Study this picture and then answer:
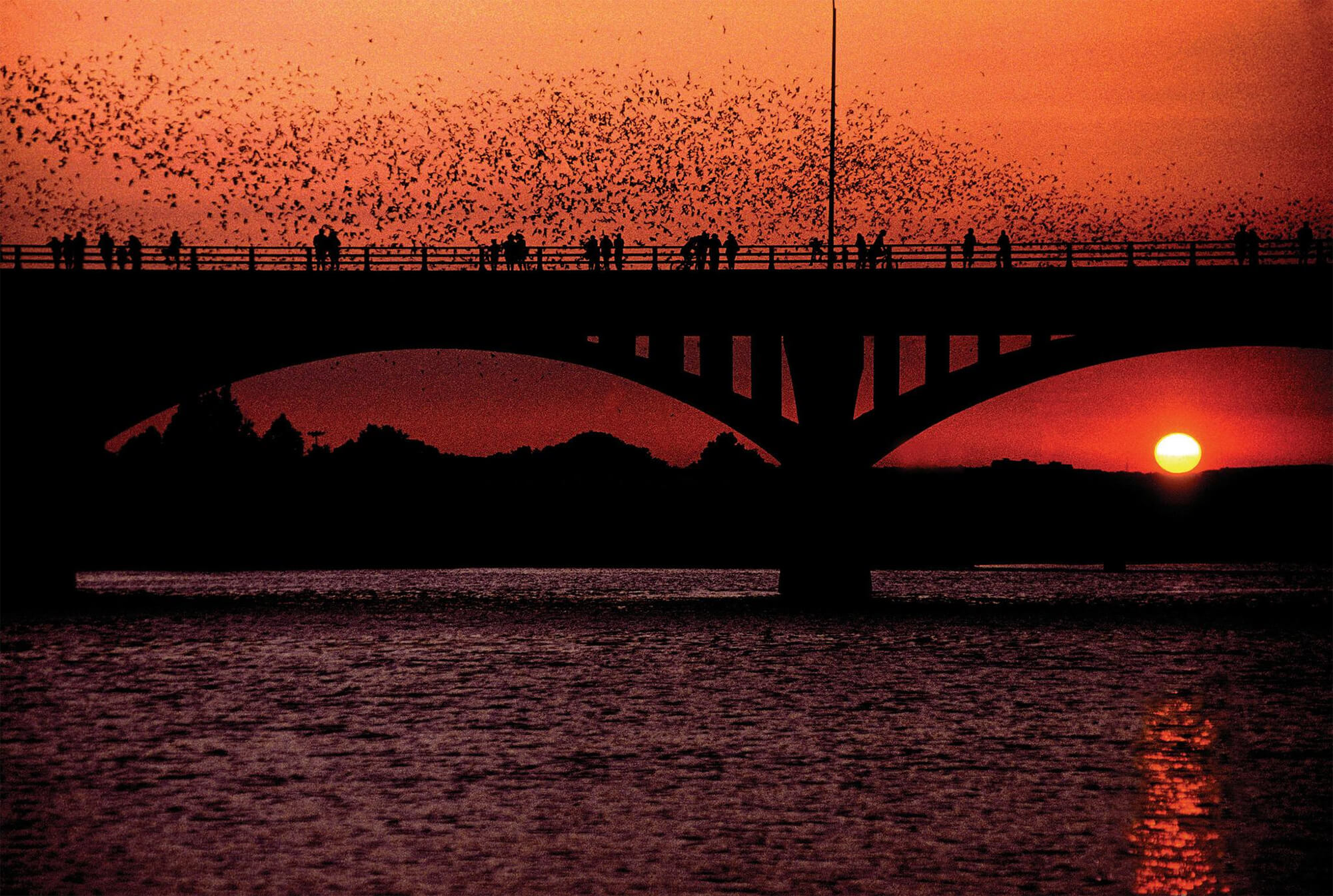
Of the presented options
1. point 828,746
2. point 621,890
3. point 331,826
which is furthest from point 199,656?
point 621,890

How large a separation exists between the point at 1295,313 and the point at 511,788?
35531mm

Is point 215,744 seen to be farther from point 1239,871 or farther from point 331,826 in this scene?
point 1239,871

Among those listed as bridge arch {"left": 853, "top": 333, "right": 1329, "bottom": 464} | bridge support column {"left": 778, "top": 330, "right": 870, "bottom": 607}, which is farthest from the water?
bridge arch {"left": 853, "top": 333, "right": 1329, "bottom": 464}

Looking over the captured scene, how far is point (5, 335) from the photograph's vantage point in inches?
2106

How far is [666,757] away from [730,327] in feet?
89.7

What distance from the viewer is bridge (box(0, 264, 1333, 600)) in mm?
51688

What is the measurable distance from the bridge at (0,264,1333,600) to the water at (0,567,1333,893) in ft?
21.0

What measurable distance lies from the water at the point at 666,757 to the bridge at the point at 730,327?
640cm

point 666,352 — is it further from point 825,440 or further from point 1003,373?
point 1003,373

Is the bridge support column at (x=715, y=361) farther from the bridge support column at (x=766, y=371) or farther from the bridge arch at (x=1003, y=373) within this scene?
the bridge arch at (x=1003, y=373)

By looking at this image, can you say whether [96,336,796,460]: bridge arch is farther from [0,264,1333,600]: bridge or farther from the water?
the water

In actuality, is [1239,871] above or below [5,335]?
below

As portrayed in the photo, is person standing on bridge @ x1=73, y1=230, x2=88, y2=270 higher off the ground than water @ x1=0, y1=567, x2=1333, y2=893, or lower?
higher

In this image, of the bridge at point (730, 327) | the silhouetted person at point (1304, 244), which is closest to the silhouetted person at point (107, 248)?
the bridge at point (730, 327)
